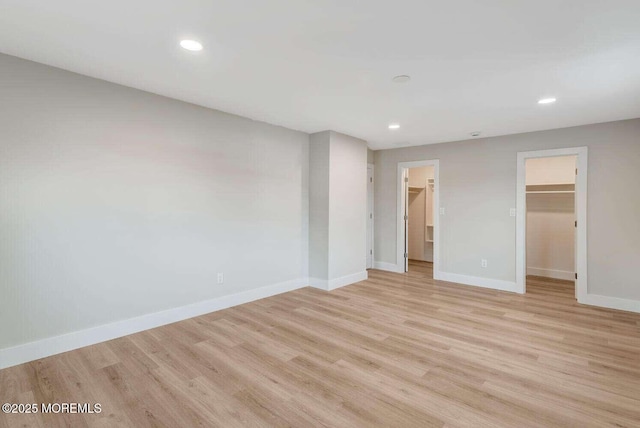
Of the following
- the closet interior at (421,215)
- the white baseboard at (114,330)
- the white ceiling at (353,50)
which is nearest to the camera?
the white ceiling at (353,50)

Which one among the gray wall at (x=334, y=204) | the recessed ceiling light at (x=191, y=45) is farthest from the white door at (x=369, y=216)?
the recessed ceiling light at (x=191, y=45)

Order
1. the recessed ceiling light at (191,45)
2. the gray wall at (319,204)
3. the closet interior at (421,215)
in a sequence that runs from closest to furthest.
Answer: the recessed ceiling light at (191,45) → the gray wall at (319,204) → the closet interior at (421,215)

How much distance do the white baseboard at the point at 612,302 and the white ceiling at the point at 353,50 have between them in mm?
2407

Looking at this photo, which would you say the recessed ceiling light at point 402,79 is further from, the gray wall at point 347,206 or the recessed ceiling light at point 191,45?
the gray wall at point 347,206

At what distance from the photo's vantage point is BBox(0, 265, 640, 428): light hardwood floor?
77.4 inches

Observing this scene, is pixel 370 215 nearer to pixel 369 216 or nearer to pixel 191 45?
pixel 369 216

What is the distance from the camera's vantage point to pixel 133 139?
3.13 metres

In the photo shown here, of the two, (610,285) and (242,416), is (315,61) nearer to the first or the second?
(242,416)

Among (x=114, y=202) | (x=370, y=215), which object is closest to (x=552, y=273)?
(x=370, y=215)

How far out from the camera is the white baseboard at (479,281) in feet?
16.1

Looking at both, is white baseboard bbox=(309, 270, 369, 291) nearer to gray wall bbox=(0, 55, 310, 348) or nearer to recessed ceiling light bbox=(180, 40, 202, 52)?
gray wall bbox=(0, 55, 310, 348)

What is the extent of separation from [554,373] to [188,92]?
13.8 ft

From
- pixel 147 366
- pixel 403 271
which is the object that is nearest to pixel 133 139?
pixel 147 366

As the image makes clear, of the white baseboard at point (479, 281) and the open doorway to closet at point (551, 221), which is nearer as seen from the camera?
the white baseboard at point (479, 281)
